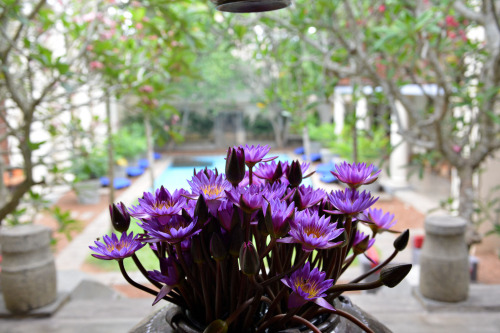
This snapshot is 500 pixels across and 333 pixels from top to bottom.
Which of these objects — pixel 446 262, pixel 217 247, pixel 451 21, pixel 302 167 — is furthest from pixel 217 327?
pixel 451 21

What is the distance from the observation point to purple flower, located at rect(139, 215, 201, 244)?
0.64 m

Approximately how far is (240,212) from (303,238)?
0.11m

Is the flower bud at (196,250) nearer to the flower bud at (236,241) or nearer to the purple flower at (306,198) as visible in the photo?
the flower bud at (236,241)

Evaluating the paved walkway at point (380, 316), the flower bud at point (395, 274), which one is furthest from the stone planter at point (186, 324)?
the paved walkway at point (380, 316)

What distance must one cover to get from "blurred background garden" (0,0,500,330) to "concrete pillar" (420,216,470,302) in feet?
1.75

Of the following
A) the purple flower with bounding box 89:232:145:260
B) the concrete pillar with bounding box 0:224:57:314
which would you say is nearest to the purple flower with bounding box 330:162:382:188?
the purple flower with bounding box 89:232:145:260

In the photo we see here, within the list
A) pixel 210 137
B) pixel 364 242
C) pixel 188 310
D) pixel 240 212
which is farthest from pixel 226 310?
pixel 210 137

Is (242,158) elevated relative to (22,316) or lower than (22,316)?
elevated

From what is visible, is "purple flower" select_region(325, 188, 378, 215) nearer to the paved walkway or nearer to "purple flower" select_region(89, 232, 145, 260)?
"purple flower" select_region(89, 232, 145, 260)

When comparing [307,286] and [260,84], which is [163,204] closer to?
[307,286]

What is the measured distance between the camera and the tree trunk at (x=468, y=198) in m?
3.38

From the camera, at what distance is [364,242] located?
84 cm

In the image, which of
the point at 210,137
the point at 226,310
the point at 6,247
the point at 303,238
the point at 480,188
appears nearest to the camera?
the point at 303,238

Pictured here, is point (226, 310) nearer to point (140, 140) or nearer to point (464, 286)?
point (464, 286)
